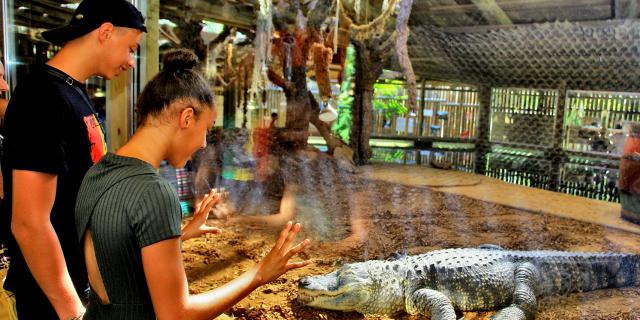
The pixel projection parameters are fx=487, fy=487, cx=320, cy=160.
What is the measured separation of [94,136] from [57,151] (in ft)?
0.52

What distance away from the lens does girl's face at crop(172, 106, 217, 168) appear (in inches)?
36.5

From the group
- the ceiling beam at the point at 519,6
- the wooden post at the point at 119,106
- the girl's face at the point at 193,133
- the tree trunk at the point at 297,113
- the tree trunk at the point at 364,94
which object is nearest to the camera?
the girl's face at the point at 193,133

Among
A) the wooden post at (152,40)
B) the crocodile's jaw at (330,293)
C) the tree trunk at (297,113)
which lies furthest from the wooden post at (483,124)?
the wooden post at (152,40)

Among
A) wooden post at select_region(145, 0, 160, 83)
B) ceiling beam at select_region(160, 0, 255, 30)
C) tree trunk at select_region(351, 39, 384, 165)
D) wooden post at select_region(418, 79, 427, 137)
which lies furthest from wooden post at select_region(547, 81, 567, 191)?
ceiling beam at select_region(160, 0, 255, 30)

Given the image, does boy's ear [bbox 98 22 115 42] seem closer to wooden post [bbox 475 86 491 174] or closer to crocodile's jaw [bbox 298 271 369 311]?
crocodile's jaw [bbox 298 271 369 311]

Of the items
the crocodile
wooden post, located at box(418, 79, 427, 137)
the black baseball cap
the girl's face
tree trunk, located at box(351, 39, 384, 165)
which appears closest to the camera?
the girl's face

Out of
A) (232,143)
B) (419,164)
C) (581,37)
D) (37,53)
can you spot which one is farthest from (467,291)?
(37,53)

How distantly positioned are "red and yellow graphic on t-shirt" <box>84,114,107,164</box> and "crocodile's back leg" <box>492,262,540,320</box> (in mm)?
1664

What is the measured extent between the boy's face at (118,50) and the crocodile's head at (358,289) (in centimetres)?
114

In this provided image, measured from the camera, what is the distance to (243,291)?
0.91 metres

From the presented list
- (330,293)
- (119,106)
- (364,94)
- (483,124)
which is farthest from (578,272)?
(119,106)

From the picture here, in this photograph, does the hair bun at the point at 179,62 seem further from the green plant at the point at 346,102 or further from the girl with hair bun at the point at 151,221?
the green plant at the point at 346,102

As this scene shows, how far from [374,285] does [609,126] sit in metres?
1.14

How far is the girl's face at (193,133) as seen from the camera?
3.04 ft
